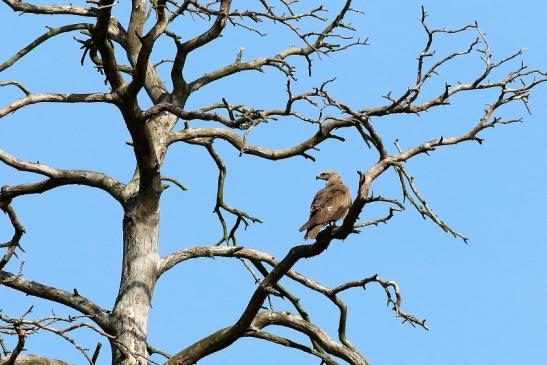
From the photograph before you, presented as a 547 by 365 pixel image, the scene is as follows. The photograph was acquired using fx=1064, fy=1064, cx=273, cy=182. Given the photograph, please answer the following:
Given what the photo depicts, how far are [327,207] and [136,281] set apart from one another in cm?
206

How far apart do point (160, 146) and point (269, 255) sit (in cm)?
163

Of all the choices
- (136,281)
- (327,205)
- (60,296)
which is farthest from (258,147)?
(60,296)

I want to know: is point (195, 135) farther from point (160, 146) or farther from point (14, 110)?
point (14, 110)

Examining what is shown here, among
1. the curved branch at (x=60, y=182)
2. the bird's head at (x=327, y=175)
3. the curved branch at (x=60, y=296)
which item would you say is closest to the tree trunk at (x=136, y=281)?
the curved branch at (x=60, y=296)

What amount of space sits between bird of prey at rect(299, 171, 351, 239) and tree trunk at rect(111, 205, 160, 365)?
1.74 meters

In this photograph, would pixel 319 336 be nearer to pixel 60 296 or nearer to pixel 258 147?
pixel 258 147

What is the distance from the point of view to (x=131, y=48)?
11664 millimetres

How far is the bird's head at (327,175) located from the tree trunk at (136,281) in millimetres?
2403

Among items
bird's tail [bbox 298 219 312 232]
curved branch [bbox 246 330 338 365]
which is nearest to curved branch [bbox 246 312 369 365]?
curved branch [bbox 246 330 338 365]

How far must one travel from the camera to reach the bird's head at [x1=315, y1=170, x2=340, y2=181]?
40.3 ft

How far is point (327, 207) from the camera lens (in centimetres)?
993

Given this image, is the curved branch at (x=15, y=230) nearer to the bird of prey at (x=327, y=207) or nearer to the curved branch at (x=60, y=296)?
the curved branch at (x=60, y=296)

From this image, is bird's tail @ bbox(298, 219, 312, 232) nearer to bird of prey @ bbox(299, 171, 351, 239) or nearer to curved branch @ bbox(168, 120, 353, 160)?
bird of prey @ bbox(299, 171, 351, 239)

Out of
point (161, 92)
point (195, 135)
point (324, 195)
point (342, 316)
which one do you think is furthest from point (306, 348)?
point (161, 92)
